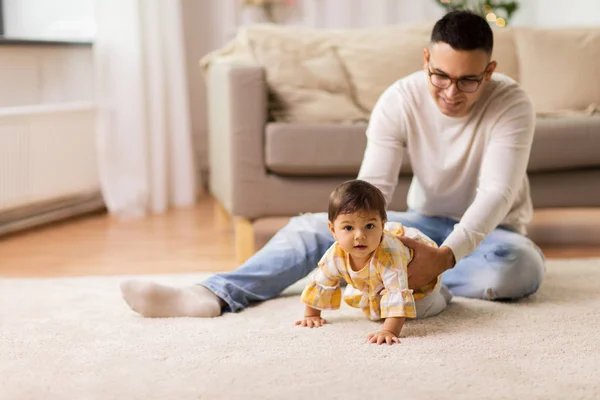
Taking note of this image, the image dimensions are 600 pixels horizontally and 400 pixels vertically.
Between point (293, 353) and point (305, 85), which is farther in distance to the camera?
point (305, 85)

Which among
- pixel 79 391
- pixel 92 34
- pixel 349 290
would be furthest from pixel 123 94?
pixel 79 391

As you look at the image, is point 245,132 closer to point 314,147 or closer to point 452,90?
point 314,147

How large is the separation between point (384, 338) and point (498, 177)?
1.58ft

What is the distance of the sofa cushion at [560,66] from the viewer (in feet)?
10.9

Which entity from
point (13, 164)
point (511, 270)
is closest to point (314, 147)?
point (511, 270)

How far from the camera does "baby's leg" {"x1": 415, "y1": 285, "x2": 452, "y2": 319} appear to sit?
1913mm

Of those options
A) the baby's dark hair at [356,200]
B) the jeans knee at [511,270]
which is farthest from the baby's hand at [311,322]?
the jeans knee at [511,270]

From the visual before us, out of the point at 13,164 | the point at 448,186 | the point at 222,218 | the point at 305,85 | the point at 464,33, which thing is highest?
the point at 464,33

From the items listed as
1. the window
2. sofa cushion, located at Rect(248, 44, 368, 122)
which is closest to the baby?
sofa cushion, located at Rect(248, 44, 368, 122)

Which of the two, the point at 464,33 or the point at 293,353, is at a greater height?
the point at 464,33

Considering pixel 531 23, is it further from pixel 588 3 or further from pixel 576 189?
pixel 576 189

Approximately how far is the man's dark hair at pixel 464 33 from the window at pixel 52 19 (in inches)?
101

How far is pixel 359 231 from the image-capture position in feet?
5.54

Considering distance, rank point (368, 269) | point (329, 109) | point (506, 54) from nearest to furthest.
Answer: point (368, 269), point (329, 109), point (506, 54)
